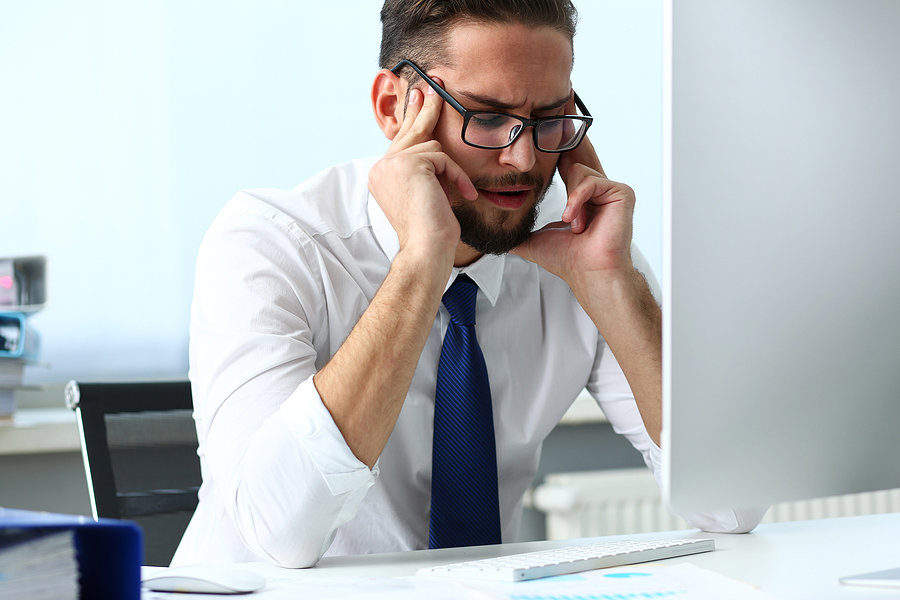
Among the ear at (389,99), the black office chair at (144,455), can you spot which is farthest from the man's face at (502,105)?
the black office chair at (144,455)

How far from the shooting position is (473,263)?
126 centimetres

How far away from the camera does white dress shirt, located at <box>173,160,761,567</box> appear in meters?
0.86

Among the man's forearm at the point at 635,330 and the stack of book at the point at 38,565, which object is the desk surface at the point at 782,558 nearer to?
the man's forearm at the point at 635,330

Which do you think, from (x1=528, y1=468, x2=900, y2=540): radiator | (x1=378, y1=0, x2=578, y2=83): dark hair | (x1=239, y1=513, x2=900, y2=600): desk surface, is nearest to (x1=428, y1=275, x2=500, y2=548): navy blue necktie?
(x1=239, y1=513, x2=900, y2=600): desk surface

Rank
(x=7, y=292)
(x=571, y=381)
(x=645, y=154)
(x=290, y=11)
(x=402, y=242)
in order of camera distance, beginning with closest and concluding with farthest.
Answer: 1. (x=402, y=242)
2. (x=571, y=381)
3. (x=7, y=292)
4. (x=290, y=11)
5. (x=645, y=154)

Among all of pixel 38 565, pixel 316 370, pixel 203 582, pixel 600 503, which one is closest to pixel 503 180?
pixel 316 370

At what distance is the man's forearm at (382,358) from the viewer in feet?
2.86

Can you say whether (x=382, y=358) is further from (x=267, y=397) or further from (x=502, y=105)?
(x=502, y=105)

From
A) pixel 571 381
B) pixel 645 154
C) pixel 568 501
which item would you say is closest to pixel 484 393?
pixel 571 381

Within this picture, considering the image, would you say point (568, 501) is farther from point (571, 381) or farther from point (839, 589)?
point (839, 589)

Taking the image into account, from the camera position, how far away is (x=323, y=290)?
3.74ft

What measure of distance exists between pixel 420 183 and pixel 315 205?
0.24 meters

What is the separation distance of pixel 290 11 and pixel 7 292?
93 centimetres

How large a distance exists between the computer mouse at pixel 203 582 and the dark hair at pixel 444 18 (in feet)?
2.60
